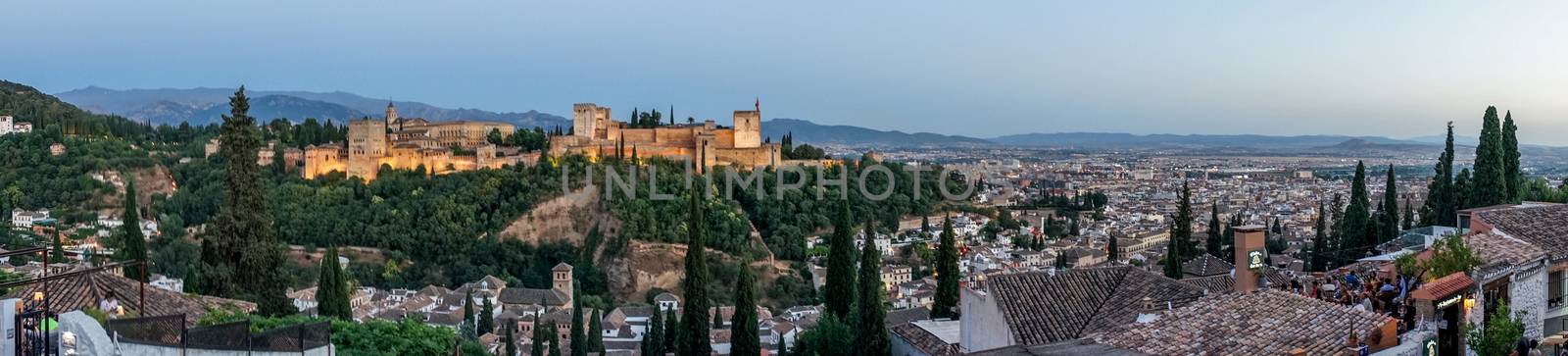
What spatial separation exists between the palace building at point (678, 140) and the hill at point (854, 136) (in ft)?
392

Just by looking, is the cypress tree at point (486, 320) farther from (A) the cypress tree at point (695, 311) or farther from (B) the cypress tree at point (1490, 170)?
(B) the cypress tree at point (1490, 170)

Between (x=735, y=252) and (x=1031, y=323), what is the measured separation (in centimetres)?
3910

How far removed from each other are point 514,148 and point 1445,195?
147 ft

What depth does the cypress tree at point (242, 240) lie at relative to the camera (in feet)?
53.5

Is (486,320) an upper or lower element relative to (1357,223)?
lower

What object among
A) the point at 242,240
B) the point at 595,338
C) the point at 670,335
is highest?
the point at 242,240

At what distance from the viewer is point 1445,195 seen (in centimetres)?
2602

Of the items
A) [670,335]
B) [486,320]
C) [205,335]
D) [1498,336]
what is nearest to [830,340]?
[1498,336]

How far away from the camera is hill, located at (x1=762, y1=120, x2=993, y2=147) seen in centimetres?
18600

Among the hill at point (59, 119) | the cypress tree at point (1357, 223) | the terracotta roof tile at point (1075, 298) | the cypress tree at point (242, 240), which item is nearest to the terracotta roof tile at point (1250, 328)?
the terracotta roof tile at point (1075, 298)

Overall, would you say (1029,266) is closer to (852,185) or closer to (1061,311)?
(852,185)

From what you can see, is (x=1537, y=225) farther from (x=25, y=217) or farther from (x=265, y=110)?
(x=265, y=110)

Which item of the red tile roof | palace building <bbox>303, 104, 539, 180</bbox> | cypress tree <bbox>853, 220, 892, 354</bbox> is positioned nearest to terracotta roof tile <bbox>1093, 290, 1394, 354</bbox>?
the red tile roof

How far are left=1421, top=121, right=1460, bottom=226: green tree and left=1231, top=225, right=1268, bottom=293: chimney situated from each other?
49.4 ft
